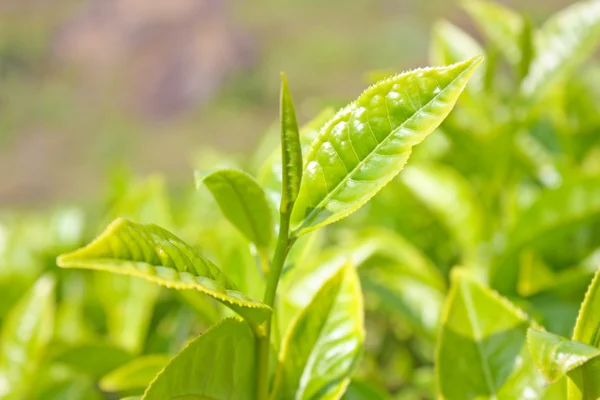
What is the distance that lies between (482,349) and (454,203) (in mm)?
588

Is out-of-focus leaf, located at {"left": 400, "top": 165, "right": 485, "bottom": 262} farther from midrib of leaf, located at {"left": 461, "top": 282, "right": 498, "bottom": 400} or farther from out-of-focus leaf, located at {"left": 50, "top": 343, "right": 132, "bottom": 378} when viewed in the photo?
out-of-focus leaf, located at {"left": 50, "top": 343, "right": 132, "bottom": 378}

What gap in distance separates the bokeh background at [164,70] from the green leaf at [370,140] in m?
Answer: 8.43

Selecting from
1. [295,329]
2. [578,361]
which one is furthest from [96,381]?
[578,361]

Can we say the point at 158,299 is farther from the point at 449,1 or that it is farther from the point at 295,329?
the point at 449,1

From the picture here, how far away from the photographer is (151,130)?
10.6 m

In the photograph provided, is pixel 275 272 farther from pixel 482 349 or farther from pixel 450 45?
pixel 450 45

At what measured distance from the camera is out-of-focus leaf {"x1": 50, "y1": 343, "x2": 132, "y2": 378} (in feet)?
4.03

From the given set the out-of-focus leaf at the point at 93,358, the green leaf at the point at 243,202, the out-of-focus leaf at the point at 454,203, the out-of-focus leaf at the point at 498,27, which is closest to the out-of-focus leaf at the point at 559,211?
the out-of-focus leaf at the point at 454,203

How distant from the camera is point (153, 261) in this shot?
0.67m

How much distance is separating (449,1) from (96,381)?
11.8 meters

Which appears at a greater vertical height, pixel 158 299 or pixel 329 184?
pixel 329 184

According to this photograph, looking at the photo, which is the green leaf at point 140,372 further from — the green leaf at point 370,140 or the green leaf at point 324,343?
the green leaf at point 370,140

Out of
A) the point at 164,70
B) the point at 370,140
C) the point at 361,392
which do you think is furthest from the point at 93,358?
the point at 164,70

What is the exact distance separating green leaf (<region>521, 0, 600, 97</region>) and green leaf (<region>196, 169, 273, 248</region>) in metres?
0.76
